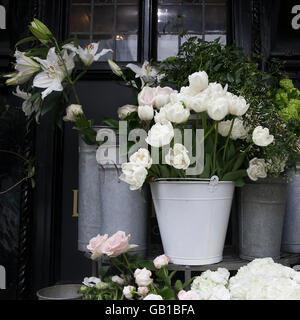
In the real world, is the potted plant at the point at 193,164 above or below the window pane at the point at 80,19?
below

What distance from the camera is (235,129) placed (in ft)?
3.74

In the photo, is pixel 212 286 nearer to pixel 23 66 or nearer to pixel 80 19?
pixel 23 66

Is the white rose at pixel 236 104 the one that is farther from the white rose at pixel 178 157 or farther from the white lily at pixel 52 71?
the white lily at pixel 52 71

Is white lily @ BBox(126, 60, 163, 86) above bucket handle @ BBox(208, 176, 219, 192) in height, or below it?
above

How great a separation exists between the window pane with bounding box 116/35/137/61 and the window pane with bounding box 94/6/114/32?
0.26ft

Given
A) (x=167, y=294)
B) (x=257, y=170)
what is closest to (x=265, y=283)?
(x=167, y=294)

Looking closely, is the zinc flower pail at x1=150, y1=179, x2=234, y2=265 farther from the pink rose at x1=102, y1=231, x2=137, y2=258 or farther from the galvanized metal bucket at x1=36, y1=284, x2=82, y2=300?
the galvanized metal bucket at x1=36, y1=284, x2=82, y2=300

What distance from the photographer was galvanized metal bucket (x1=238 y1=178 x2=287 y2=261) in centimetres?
119

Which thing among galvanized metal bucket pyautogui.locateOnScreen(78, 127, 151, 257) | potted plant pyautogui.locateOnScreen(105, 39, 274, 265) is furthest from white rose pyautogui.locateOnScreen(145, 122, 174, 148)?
galvanized metal bucket pyautogui.locateOnScreen(78, 127, 151, 257)

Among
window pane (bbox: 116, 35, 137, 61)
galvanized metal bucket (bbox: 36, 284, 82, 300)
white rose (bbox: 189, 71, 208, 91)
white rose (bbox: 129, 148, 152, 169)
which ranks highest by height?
window pane (bbox: 116, 35, 137, 61)

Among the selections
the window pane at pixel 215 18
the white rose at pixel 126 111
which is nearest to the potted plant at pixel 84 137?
the white rose at pixel 126 111

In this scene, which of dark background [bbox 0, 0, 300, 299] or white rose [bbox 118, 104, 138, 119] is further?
dark background [bbox 0, 0, 300, 299]

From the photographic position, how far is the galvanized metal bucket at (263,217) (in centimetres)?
119

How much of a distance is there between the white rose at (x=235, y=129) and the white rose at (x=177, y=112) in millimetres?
155
